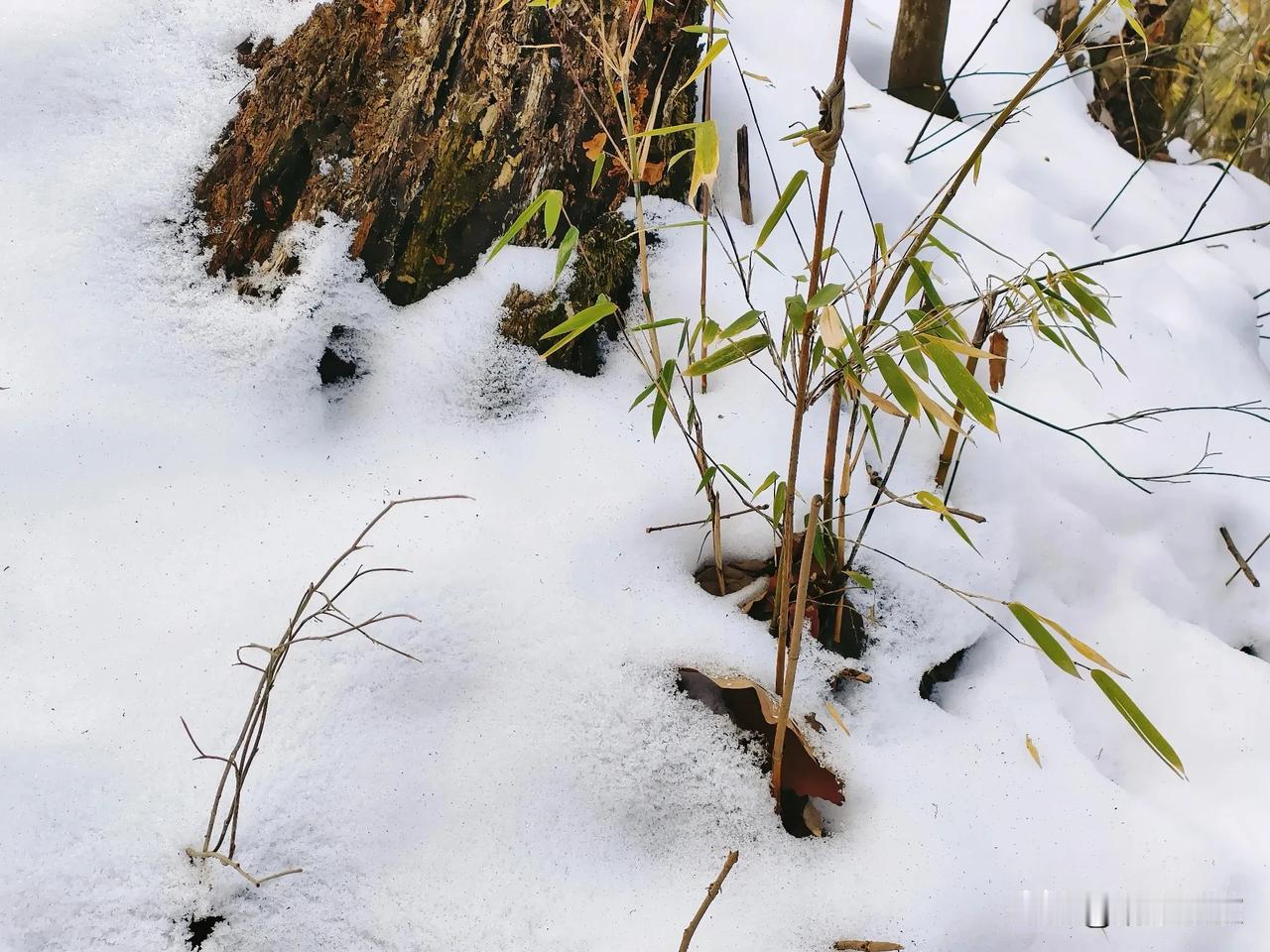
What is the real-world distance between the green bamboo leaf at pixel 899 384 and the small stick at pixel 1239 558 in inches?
35.9

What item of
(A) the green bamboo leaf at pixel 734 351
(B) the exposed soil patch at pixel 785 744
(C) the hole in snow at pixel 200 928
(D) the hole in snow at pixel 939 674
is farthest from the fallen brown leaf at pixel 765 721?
(C) the hole in snow at pixel 200 928

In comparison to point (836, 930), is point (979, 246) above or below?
above

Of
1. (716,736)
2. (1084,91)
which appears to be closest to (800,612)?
(716,736)

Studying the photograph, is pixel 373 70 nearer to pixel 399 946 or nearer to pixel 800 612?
pixel 800 612

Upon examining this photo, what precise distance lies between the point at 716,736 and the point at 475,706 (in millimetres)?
246

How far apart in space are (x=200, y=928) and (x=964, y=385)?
741 mm

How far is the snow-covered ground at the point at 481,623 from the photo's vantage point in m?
0.73

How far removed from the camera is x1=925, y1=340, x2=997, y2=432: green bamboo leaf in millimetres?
600

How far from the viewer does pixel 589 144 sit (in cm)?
112

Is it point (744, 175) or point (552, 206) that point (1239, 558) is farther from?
point (552, 206)

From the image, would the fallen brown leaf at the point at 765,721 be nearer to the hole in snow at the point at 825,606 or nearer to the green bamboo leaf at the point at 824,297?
the hole in snow at the point at 825,606

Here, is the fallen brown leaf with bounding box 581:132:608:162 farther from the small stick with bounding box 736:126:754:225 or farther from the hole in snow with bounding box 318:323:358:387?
the hole in snow with bounding box 318:323:358:387

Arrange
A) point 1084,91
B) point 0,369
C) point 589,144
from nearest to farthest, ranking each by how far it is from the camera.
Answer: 1. point 0,369
2. point 589,144
3. point 1084,91

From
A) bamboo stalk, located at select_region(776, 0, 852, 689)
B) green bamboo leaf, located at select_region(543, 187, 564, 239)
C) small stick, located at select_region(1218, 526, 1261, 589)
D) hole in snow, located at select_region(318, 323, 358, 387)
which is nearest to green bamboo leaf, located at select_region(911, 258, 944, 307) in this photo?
bamboo stalk, located at select_region(776, 0, 852, 689)
